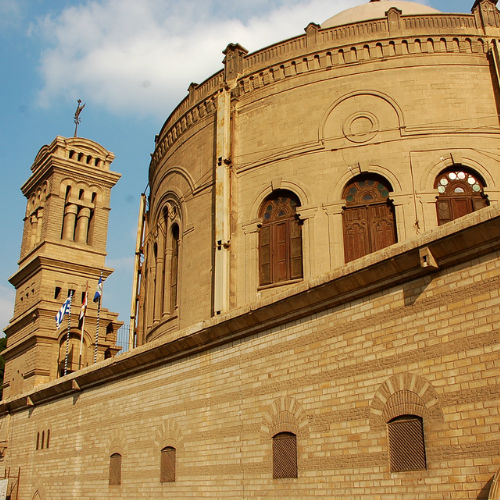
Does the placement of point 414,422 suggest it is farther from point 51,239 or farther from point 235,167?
point 51,239

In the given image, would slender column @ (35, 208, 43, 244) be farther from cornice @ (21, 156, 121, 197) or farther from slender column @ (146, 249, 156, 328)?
slender column @ (146, 249, 156, 328)

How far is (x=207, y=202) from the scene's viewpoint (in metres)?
20.1

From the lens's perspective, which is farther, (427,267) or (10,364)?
(10,364)

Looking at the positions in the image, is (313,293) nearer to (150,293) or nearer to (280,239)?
(280,239)

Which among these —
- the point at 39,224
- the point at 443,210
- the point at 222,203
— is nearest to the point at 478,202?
the point at 443,210

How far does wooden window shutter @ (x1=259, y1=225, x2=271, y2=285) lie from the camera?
1812cm

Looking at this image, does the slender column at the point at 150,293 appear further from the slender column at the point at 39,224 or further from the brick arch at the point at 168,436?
the slender column at the point at 39,224

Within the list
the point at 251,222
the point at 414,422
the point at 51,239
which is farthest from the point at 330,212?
the point at 51,239

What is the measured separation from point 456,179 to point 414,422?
9.55 m

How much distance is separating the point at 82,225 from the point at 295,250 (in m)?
23.7

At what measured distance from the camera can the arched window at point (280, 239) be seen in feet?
58.4

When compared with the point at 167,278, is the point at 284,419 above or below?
below

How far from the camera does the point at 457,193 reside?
1688 centimetres

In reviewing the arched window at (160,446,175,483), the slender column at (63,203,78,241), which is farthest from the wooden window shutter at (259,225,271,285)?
the slender column at (63,203,78,241)
